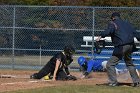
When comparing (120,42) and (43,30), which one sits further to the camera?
(43,30)

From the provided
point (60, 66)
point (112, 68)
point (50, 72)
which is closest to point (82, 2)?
point (50, 72)

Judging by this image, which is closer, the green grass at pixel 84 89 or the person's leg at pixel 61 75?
the green grass at pixel 84 89

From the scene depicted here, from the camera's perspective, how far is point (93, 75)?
16922 mm

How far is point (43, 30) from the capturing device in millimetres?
20359

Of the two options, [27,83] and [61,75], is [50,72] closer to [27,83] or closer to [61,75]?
[61,75]

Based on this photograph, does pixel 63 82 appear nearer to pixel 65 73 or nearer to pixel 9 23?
pixel 65 73

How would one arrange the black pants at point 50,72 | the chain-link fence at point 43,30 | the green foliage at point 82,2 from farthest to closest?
the green foliage at point 82,2
the chain-link fence at point 43,30
the black pants at point 50,72

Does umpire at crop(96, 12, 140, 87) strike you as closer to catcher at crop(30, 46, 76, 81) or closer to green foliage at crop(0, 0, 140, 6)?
catcher at crop(30, 46, 76, 81)

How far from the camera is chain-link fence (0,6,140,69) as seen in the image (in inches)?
768

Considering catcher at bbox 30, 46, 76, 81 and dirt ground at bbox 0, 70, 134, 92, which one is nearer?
dirt ground at bbox 0, 70, 134, 92

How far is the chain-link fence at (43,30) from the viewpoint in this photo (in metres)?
19.5

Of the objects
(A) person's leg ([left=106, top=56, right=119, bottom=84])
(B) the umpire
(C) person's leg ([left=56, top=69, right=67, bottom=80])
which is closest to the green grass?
(A) person's leg ([left=106, top=56, right=119, bottom=84])

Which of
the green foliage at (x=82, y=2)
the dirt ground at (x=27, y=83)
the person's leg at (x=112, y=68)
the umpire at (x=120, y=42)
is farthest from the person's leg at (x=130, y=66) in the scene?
the green foliage at (x=82, y=2)

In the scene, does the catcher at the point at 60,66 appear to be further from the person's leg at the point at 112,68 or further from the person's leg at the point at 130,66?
the person's leg at the point at 130,66
